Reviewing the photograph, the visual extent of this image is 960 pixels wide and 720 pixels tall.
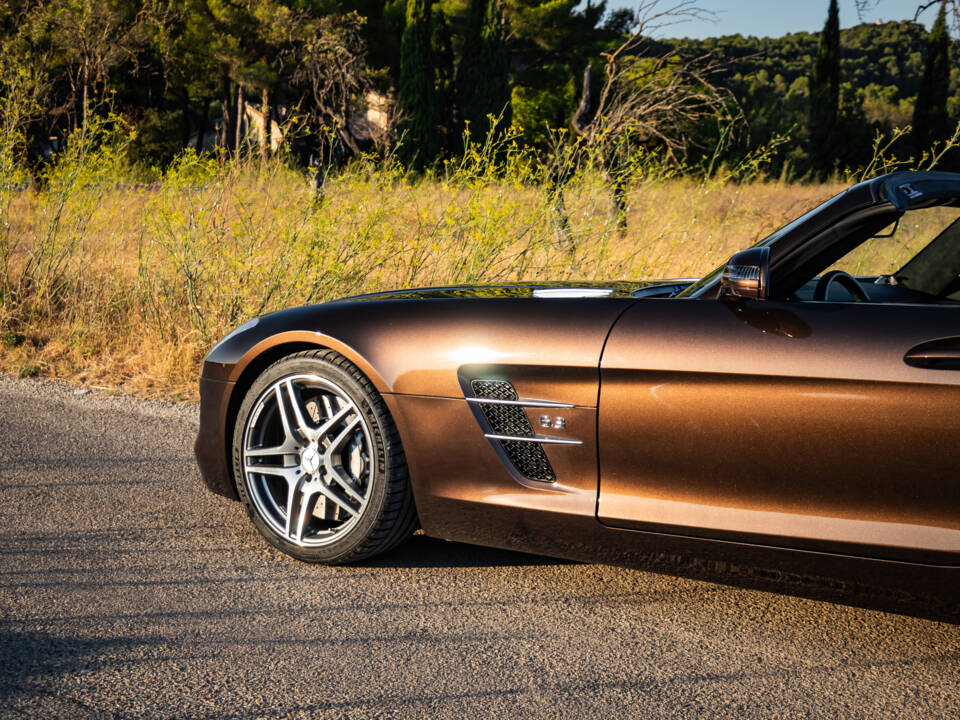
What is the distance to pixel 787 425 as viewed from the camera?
242cm

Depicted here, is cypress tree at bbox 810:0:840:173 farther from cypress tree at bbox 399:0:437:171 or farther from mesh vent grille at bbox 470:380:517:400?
mesh vent grille at bbox 470:380:517:400

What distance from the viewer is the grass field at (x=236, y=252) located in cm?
680

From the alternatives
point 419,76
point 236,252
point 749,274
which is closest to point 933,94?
point 419,76

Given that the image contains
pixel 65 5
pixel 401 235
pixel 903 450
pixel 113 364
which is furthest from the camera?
pixel 65 5

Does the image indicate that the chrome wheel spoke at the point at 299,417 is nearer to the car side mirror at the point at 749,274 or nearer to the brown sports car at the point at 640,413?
the brown sports car at the point at 640,413

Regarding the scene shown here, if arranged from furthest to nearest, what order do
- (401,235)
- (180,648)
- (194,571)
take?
(401,235), (194,571), (180,648)

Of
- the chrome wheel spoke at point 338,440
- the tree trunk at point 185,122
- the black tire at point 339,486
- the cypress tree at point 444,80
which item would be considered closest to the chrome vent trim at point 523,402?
the black tire at point 339,486

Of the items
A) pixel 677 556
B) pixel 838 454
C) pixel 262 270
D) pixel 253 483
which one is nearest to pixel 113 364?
pixel 262 270

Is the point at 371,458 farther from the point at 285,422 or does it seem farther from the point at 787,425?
the point at 787,425

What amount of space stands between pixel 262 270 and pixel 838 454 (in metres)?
5.40

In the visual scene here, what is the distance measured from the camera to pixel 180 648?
252 cm

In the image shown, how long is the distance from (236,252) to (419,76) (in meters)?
24.6

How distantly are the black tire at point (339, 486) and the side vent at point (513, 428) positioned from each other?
353mm

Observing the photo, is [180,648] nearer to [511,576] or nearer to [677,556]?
[511,576]
